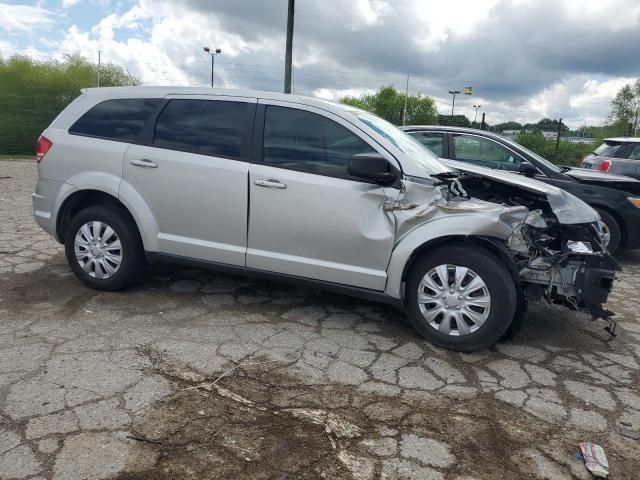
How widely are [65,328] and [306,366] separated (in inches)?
72.2

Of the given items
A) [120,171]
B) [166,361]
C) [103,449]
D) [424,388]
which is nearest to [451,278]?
[424,388]

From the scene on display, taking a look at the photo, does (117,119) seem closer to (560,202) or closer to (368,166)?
(368,166)

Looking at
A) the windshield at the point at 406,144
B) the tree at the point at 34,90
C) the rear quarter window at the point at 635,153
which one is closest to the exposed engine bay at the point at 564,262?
the windshield at the point at 406,144

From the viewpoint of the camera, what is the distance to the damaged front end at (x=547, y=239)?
3.57 m

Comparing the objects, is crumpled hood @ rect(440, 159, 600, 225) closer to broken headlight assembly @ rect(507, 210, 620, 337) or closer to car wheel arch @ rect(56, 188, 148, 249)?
broken headlight assembly @ rect(507, 210, 620, 337)

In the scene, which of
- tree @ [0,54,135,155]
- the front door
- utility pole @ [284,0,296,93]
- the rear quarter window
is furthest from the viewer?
tree @ [0,54,135,155]

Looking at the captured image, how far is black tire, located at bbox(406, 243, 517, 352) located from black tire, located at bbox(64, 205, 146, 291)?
2322 mm

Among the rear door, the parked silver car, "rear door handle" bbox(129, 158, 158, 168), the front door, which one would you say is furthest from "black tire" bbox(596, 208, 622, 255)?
"rear door handle" bbox(129, 158, 158, 168)

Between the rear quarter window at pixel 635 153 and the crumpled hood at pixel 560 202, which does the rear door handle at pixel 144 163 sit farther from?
the rear quarter window at pixel 635 153

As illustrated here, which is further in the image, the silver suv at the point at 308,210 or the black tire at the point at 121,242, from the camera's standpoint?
the black tire at the point at 121,242

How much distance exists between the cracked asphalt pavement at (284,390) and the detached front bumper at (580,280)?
1.44 ft

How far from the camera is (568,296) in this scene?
364cm

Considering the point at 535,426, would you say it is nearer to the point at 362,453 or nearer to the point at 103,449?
the point at 362,453

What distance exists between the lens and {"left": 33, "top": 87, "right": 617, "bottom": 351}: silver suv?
3.59 metres
